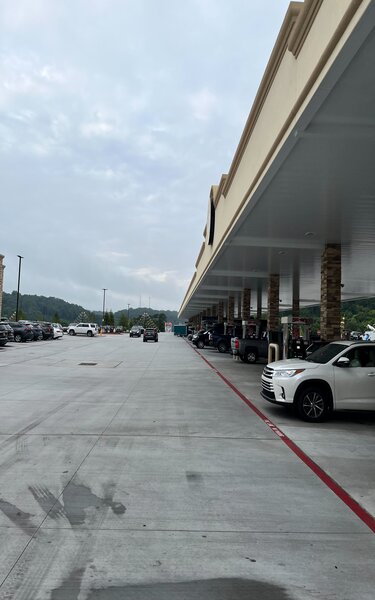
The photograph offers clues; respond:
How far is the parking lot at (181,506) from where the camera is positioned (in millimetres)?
3889

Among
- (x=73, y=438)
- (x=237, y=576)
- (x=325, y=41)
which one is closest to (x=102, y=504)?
(x=237, y=576)

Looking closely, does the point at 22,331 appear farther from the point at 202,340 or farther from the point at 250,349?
the point at 250,349

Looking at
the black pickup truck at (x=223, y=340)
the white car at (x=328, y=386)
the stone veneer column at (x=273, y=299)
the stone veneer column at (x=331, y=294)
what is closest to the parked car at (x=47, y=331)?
the black pickup truck at (x=223, y=340)

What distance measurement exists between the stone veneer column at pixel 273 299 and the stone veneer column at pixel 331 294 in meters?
10.3

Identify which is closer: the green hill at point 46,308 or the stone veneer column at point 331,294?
the stone veneer column at point 331,294

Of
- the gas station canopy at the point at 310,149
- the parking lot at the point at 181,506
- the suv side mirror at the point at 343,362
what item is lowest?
the parking lot at the point at 181,506

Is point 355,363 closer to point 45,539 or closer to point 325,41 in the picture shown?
point 325,41

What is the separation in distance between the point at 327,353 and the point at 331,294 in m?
8.49

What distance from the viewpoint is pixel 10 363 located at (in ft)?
73.9

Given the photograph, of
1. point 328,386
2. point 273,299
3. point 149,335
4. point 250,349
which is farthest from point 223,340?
point 328,386

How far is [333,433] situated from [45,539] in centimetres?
650

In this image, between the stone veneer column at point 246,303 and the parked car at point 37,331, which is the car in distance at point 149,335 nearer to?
the parked car at point 37,331

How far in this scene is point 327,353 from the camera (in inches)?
452

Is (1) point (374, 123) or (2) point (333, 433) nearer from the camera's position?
(1) point (374, 123)
